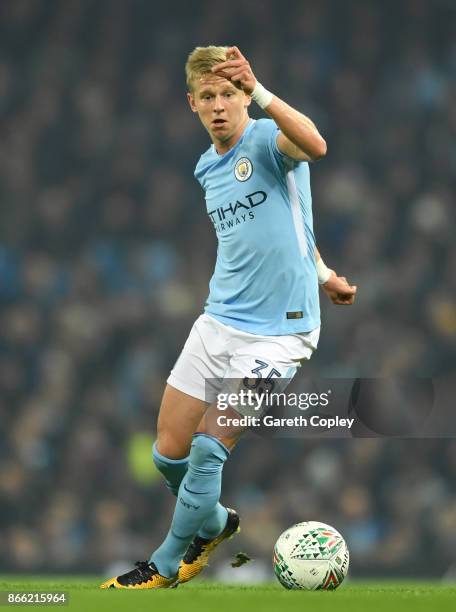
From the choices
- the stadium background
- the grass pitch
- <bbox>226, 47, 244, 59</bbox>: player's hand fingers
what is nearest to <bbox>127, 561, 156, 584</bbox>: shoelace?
the grass pitch

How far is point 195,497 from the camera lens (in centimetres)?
460

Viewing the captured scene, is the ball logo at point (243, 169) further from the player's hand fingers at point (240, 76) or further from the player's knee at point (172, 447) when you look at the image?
the player's knee at point (172, 447)

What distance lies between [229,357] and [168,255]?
17.0 ft

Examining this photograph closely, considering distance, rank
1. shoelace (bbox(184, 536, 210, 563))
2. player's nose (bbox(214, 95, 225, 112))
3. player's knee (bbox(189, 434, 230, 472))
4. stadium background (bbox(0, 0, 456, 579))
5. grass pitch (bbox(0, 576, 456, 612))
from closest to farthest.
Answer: grass pitch (bbox(0, 576, 456, 612)) < player's knee (bbox(189, 434, 230, 472)) < player's nose (bbox(214, 95, 225, 112)) < shoelace (bbox(184, 536, 210, 563)) < stadium background (bbox(0, 0, 456, 579))

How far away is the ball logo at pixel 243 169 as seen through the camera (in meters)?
4.64

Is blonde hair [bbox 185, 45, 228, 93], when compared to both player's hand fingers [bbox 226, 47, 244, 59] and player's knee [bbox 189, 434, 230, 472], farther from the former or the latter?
player's knee [bbox 189, 434, 230, 472]

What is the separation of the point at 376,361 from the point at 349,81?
2809mm

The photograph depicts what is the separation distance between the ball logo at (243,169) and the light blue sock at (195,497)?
3.17 ft

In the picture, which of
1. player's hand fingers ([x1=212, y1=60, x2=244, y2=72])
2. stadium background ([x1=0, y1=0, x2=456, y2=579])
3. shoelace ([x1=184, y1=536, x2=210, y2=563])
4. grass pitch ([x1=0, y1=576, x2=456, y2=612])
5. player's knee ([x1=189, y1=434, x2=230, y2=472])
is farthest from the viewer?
stadium background ([x1=0, y1=0, x2=456, y2=579])

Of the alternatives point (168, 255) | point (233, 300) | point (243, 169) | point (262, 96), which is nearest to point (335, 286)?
point (233, 300)

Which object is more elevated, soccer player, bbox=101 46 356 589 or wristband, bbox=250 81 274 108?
wristband, bbox=250 81 274 108

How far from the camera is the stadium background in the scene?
28.3 ft

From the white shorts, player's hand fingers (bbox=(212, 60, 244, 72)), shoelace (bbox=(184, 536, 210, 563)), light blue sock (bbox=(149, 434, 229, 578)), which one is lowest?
shoelace (bbox=(184, 536, 210, 563))

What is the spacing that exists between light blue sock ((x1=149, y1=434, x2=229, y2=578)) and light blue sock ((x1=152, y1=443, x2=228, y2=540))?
0.50 feet
